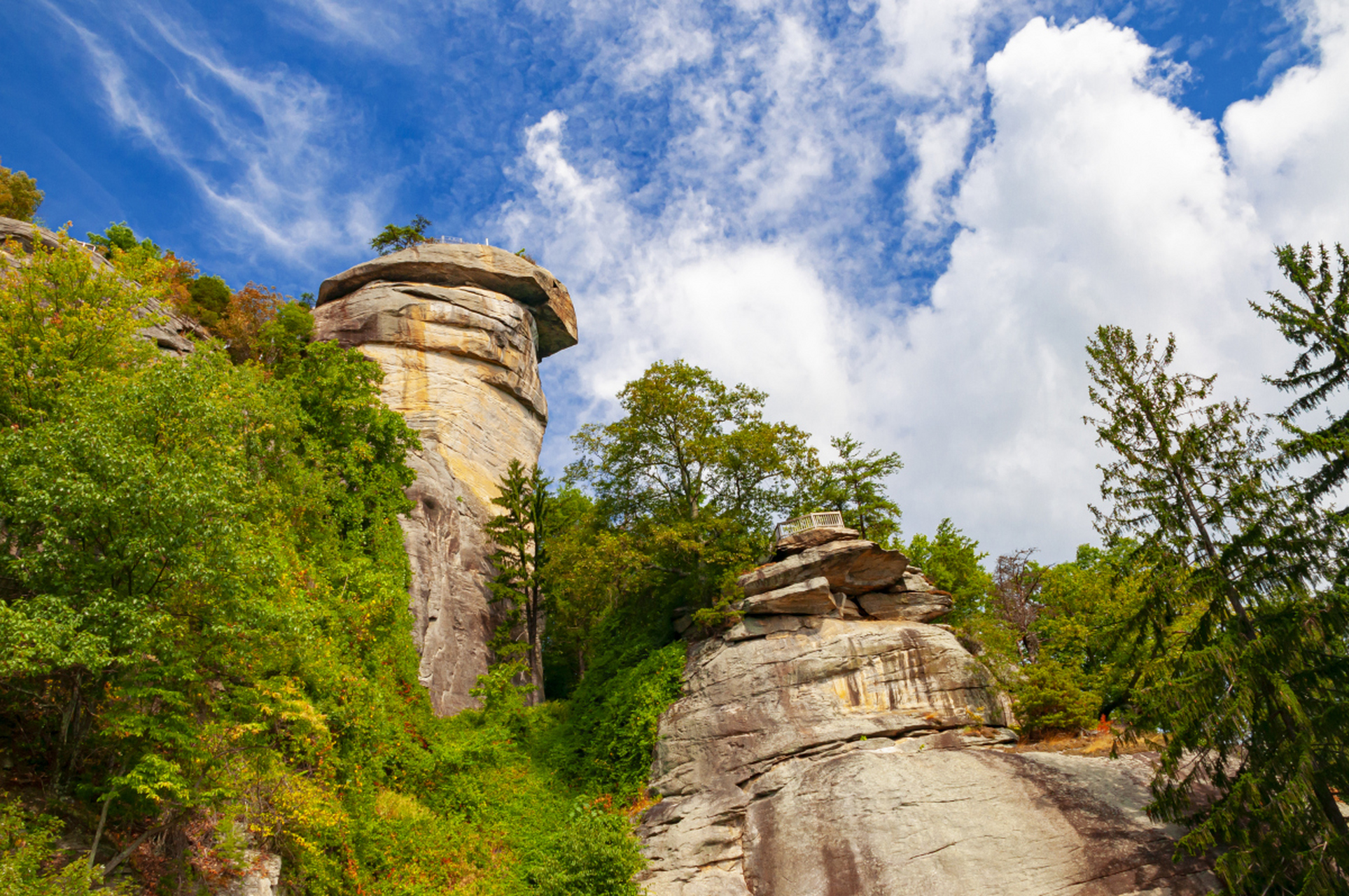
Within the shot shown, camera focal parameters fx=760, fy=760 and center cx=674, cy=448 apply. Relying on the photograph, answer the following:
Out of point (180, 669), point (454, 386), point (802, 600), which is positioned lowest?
point (180, 669)

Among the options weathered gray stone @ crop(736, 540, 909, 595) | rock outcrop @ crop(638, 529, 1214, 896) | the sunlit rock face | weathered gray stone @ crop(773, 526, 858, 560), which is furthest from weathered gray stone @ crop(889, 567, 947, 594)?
the sunlit rock face

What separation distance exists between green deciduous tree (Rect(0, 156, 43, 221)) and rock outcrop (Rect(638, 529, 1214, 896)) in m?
29.6

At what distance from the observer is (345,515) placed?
23.8 m

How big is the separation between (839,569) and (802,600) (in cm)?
174

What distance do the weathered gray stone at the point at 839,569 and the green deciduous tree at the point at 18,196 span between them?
95.7 feet

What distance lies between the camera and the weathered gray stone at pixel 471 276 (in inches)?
1555

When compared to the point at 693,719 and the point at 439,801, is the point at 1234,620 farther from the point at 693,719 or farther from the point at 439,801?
the point at 439,801

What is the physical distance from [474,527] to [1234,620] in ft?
80.2

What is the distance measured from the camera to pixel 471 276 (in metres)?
40.5

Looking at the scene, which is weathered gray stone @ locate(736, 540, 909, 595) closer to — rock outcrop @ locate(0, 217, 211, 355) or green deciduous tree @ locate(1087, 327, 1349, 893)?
green deciduous tree @ locate(1087, 327, 1349, 893)

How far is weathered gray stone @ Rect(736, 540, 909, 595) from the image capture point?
24.1m

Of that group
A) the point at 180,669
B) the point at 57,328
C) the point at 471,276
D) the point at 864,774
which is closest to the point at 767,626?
the point at 864,774

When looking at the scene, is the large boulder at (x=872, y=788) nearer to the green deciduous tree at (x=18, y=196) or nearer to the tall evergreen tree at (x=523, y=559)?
the tall evergreen tree at (x=523, y=559)

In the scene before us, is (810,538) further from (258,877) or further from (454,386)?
(454,386)
